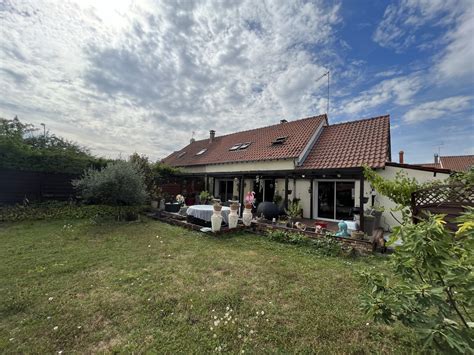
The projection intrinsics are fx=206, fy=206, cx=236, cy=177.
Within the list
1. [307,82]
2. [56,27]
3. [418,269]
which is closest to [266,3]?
[307,82]

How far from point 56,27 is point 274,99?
10.6 metres

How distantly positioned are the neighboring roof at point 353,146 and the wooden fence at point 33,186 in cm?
1272

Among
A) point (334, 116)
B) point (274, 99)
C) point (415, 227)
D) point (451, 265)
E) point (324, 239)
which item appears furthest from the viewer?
point (334, 116)

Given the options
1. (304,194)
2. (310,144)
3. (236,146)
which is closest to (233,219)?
(304,194)

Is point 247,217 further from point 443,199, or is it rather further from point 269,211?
point 443,199

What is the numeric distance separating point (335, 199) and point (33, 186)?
15.1 m

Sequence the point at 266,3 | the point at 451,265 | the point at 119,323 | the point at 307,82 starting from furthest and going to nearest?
1. the point at 307,82
2. the point at 266,3
3. the point at 119,323
4. the point at 451,265

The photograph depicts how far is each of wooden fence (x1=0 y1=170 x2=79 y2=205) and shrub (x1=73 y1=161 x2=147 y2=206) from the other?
1.81 m

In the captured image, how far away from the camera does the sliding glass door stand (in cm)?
1031

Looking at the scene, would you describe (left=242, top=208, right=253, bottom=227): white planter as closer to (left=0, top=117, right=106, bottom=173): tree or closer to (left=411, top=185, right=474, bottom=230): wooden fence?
(left=411, top=185, right=474, bottom=230): wooden fence

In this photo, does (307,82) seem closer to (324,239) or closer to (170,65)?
(170,65)

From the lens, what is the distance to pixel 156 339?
2.53m

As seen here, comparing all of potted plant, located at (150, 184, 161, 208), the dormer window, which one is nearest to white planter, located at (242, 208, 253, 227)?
the dormer window

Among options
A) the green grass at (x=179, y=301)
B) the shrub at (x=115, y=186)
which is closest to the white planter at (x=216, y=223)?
the green grass at (x=179, y=301)
